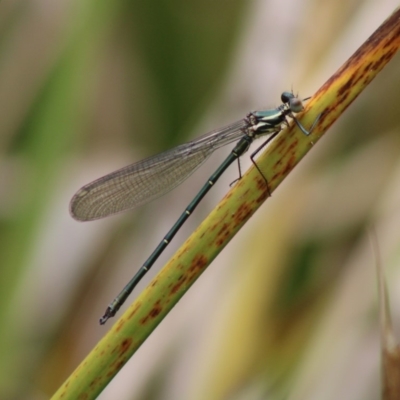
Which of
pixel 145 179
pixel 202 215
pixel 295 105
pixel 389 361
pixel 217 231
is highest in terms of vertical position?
pixel 145 179

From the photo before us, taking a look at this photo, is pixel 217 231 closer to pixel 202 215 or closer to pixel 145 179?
pixel 145 179

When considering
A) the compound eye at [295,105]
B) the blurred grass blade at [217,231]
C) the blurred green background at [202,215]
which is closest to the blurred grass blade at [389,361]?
the blurred grass blade at [217,231]

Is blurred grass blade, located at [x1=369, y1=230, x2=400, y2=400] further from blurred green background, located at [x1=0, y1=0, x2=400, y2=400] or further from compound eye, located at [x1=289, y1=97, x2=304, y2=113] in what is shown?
compound eye, located at [x1=289, y1=97, x2=304, y2=113]

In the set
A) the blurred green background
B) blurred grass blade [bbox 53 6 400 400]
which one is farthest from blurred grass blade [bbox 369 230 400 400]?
the blurred green background

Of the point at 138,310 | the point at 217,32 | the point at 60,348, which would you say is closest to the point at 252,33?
the point at 217,32

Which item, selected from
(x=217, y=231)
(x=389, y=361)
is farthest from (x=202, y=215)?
(x=389, y=361)

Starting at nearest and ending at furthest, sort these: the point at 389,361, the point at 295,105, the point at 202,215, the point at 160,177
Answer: the point at 389,361
the point at 295,105
the point at 160,177
the point at 202,215

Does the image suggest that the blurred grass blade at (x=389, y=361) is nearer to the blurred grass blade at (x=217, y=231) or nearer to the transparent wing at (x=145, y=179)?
the blurred grass blade at (x=217, y=231)
